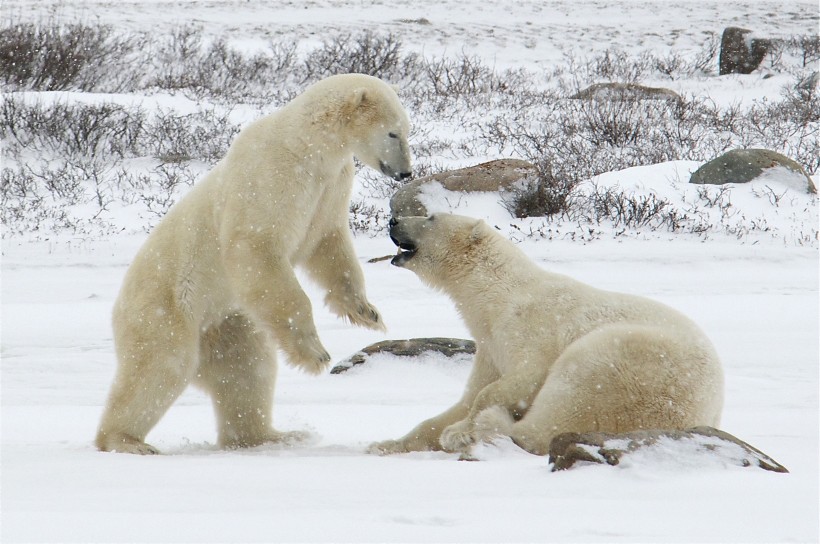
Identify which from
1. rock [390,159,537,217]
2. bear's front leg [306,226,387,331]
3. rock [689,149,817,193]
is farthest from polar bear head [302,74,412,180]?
rock [689,149,817,193]

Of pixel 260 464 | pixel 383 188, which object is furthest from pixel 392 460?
pixel 383 188

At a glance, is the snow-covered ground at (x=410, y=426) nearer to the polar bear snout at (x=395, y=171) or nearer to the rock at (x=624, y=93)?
the polar bear snout at (x=395, y=171)

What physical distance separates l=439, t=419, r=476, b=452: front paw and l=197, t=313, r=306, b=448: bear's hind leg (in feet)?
2.83

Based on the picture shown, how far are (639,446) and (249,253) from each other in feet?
5.07

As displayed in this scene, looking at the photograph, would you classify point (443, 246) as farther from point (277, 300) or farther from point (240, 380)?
point (240, 380)

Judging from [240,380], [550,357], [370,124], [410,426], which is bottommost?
[410,426]

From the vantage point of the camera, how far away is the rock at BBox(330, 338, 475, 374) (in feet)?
15.4

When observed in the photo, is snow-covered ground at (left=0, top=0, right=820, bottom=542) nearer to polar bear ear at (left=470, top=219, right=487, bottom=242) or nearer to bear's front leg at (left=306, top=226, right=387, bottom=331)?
bear's front leg at (left=306, top=226, right=387, bottom=331)

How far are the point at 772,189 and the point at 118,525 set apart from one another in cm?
839

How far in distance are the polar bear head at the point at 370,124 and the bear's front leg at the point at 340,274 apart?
38 cm

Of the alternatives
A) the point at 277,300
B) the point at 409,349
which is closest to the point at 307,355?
the point at 277,300

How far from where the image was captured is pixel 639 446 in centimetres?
227

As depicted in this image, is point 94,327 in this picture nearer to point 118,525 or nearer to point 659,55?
point 118,525

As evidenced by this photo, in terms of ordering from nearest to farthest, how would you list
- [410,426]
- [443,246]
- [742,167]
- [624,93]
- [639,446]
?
1. [639,446]
2. [443,246]
3. [410,426]
4. [742,167]
5. [624,93]
